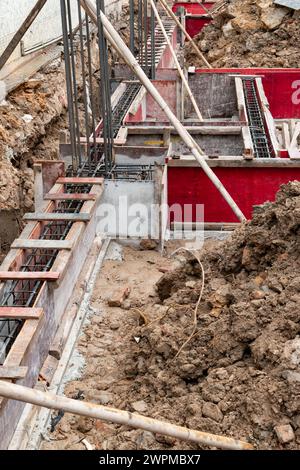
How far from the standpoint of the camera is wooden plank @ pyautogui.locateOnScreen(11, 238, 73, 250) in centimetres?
634

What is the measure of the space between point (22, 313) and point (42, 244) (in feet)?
4.31

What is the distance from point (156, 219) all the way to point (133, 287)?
3.57 feet

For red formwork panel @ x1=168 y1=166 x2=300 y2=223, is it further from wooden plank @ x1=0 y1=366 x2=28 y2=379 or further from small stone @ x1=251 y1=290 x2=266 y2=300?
wooden plank @ x1=0 y1=366 x2=28 y2=379

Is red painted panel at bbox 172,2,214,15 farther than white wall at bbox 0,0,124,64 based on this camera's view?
Yes

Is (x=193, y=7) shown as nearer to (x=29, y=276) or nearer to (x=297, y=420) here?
(x=29, y=276)

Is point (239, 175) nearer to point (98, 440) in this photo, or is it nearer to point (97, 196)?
point (97, 196)

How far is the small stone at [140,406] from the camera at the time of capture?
4.87 metres

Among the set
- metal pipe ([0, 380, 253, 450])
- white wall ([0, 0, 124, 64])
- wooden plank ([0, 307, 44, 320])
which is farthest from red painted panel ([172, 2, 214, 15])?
metal pipe ([0, 380, 253, 450])

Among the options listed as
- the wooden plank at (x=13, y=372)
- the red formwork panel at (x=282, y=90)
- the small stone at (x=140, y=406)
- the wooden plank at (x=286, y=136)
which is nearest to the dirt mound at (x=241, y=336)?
the small stone at (x=140, y=406)

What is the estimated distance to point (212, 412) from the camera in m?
4.46

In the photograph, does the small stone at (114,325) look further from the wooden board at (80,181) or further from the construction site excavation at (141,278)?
the wooden board at (80,181)

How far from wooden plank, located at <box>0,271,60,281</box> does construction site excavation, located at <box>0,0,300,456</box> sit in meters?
0.02

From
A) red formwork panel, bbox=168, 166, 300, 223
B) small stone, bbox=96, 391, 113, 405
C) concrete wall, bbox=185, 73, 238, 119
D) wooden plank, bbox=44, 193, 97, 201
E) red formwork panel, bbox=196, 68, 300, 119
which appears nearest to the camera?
small stone, bbox=96, 391, 113, 405

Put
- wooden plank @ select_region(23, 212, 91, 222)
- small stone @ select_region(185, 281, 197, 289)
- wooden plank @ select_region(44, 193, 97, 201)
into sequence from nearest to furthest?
small stone @ select_region(185, 281, 197, 289) < wooden plank @ select_region(23, 212, 91, 222) < wooden plank @ select_region(44, 193, 97, 201)
